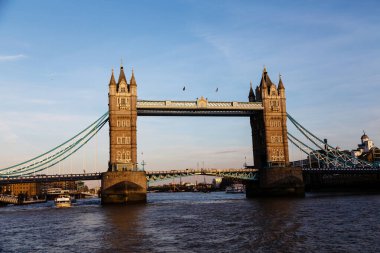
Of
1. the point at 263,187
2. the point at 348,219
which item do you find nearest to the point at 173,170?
the point at 263,187

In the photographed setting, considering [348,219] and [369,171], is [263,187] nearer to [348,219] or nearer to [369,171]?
[369,171]

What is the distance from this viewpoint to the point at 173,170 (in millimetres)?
80250

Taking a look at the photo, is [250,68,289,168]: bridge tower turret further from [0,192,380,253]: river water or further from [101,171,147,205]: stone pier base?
[0,192,380,253]: river water

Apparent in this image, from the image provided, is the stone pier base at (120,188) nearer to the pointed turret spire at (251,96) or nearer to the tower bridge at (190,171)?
the tower bridge at (190,171)

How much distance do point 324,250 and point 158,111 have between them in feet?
200

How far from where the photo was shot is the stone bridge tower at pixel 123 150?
7138cm

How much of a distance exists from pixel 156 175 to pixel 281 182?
25677 mm

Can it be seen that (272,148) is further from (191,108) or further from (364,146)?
(364,146)

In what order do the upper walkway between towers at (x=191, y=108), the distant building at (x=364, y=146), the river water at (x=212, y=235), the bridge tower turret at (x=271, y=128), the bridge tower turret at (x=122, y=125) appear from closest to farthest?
the river water at (x=212, y=235) → the bridge tower turret at (x=122, y=125) → the upper walkway between towers at (x=191, y=108) → the bridge tower turret at (x=271, y=128) → the distant building at (x=364, y=146)

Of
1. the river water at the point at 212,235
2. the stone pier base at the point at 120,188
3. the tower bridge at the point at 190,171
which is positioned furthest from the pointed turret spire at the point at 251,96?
the river water at the point at 212,235

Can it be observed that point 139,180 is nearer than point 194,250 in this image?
No

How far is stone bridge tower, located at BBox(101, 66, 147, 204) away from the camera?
71375 millimetres

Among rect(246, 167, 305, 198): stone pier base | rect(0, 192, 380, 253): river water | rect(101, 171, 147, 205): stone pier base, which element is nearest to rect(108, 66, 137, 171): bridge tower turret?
rect(101, 171, 147, 205): stone pier base

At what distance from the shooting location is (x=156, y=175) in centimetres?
7962
